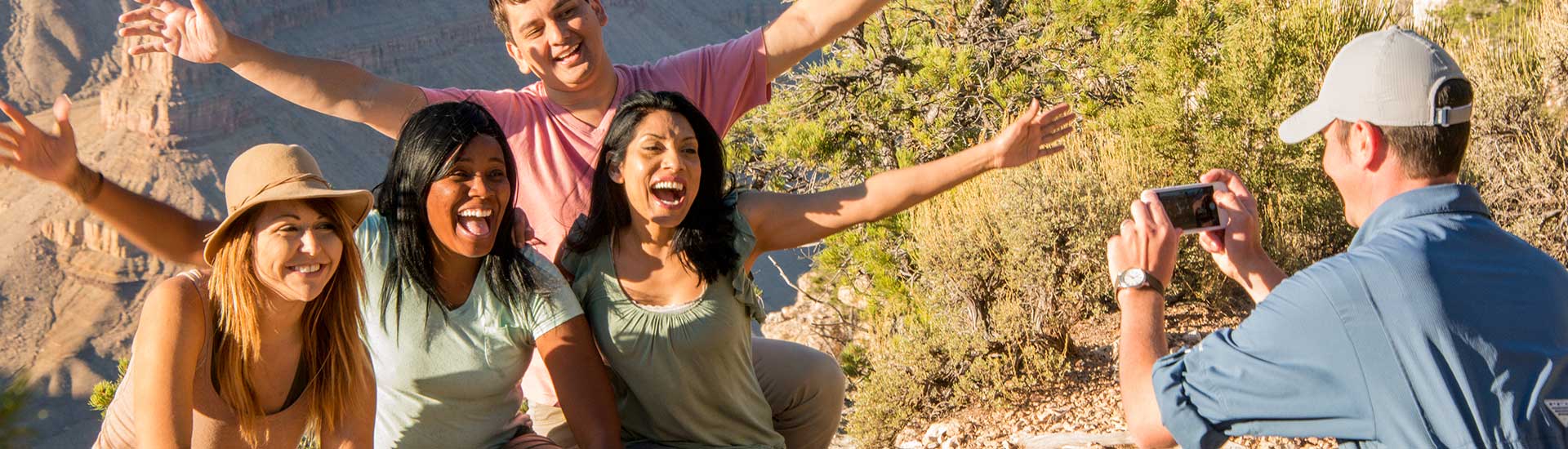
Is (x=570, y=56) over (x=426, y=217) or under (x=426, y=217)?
over

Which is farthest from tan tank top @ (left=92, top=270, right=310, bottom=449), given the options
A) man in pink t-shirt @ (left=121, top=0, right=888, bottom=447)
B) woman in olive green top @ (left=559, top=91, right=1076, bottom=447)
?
woman in olive green top @ (left=559, top=91, right=1076, bottom=447)

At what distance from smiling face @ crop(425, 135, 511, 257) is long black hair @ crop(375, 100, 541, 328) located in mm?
19

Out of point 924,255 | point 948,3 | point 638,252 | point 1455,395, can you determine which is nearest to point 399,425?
point 638,252

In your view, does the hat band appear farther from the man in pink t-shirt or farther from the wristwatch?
the wristwatch

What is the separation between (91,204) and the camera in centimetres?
252

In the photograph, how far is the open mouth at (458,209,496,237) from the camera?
2836 millimetres

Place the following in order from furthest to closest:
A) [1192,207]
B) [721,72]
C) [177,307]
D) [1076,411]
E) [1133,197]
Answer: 1. [1133,197]
2. [1076,411]
3. [721,72]
4. [177,307]
5. [1192,207]

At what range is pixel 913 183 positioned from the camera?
299 centimetres

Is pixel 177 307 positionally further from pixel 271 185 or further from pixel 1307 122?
pixel 1307 122

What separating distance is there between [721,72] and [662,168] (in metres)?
0.60

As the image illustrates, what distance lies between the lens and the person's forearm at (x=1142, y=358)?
6.61 feet

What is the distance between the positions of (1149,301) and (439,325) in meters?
1.58

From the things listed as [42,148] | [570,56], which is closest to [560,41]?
[570,56]

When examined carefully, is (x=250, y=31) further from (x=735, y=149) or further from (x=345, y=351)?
(x=345, y=351)
